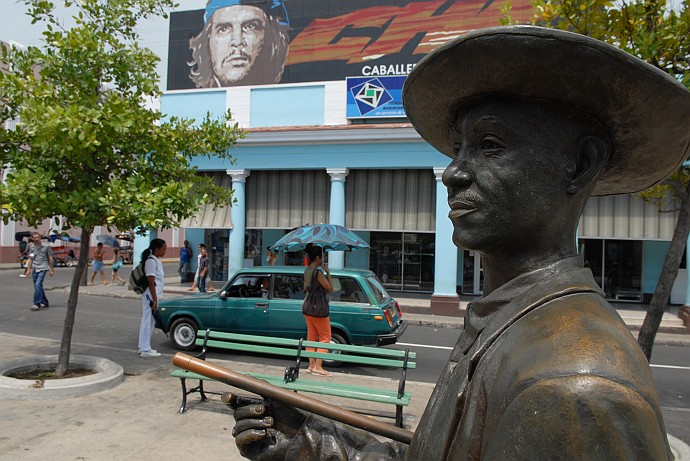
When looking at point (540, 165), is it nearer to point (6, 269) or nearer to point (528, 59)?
point (528, 59)

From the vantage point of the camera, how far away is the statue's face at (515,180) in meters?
1.16

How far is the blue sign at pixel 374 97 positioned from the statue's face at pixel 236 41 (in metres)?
4.07

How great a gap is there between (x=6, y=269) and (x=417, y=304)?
862 inches

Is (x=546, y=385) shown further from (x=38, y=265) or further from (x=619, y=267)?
(x=619, y=267)

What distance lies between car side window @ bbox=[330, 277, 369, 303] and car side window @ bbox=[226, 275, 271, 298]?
4.13 feet

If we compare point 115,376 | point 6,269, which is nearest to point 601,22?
point 115,376

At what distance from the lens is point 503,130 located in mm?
1186

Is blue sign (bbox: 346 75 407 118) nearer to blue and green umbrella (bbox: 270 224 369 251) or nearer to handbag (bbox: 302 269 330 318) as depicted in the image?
blue and green umbrella (bbox: 270 224 369 251)

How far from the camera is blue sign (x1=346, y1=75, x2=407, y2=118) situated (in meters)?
14.6

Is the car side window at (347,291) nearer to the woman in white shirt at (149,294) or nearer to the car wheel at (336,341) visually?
the car wheel at (336,341)

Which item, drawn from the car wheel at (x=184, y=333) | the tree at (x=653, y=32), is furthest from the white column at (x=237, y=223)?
the tree at (x=653, y=32)

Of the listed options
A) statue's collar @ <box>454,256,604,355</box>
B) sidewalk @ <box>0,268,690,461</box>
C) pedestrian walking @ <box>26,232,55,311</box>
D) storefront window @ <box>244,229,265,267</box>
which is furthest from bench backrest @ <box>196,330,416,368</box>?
storefront window @ <box>244,229,265,267</box>

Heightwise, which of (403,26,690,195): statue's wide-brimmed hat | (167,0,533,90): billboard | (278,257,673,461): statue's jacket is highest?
(167,0,533,90): billboard

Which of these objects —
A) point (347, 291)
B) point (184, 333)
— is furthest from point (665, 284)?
point (184, 333)
